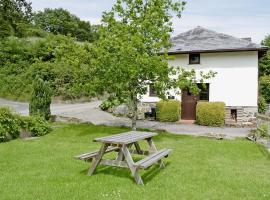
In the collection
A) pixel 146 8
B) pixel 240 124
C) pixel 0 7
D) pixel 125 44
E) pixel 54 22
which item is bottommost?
pixel 240 124

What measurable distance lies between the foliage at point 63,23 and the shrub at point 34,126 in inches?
1870

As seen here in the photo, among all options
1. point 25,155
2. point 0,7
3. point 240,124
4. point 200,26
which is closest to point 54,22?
point 0,7

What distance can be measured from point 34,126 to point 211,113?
950cm

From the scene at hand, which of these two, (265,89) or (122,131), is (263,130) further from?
(265,89)

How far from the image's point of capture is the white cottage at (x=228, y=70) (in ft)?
60.1

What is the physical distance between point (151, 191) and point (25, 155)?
4.50 m

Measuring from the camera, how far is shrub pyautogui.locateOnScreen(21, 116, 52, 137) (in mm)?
12305

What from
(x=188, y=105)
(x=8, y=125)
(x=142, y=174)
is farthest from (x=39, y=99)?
(x=142, y=174)

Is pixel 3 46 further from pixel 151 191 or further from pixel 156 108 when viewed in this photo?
pixel 151 191

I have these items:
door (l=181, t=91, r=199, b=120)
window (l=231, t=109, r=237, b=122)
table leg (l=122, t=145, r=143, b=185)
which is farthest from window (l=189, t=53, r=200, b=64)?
table leg (l=122, t=145, r=143, b=185)

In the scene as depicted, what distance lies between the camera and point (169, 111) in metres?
19.0

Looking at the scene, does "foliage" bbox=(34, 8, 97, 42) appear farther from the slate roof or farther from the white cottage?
the white cottage

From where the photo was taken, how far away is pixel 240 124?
1809 centimetres

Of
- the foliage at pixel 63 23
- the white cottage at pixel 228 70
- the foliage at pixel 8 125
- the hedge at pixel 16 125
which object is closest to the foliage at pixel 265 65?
the white cottage at pixel 228 70
